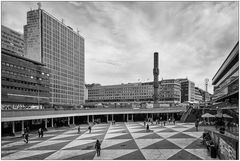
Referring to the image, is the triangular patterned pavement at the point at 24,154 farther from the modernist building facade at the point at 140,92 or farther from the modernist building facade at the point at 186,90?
the modernist building facade at the point at 186,90

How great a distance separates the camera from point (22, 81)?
7388 cm

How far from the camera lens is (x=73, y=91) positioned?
13875 cm

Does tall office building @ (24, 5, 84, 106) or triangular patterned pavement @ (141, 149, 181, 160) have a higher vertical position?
tall office building @ (24, 5, 84, 106)

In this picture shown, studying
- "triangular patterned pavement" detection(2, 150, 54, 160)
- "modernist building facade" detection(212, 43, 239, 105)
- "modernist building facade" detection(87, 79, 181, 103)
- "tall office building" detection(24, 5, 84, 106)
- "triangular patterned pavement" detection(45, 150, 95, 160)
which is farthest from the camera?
"modernist building facade" detection(87, 79, 181, 103)

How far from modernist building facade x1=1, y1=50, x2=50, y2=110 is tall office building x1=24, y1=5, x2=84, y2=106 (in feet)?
97.7

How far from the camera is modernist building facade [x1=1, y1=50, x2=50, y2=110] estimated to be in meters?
67.1

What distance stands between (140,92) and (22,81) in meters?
110

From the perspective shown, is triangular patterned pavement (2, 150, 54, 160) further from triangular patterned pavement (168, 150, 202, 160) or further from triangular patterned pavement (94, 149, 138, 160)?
triangular patterned pavement (168, 150, 202, 160)

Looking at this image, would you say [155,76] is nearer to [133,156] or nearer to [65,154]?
[133,156]

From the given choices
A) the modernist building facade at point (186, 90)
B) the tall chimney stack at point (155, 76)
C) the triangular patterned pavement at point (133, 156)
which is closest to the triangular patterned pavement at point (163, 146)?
the triangular patterned pavement at point (133, 156)

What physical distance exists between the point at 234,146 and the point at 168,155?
708 centimetres

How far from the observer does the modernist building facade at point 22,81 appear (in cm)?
6706

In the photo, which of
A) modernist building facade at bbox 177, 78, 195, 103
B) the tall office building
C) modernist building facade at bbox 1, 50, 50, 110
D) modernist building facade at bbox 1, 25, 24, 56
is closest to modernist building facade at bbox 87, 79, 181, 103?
modernist building facade at bbox 177, 78, 195, 103

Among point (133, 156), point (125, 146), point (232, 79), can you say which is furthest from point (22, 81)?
point (232, 79)
